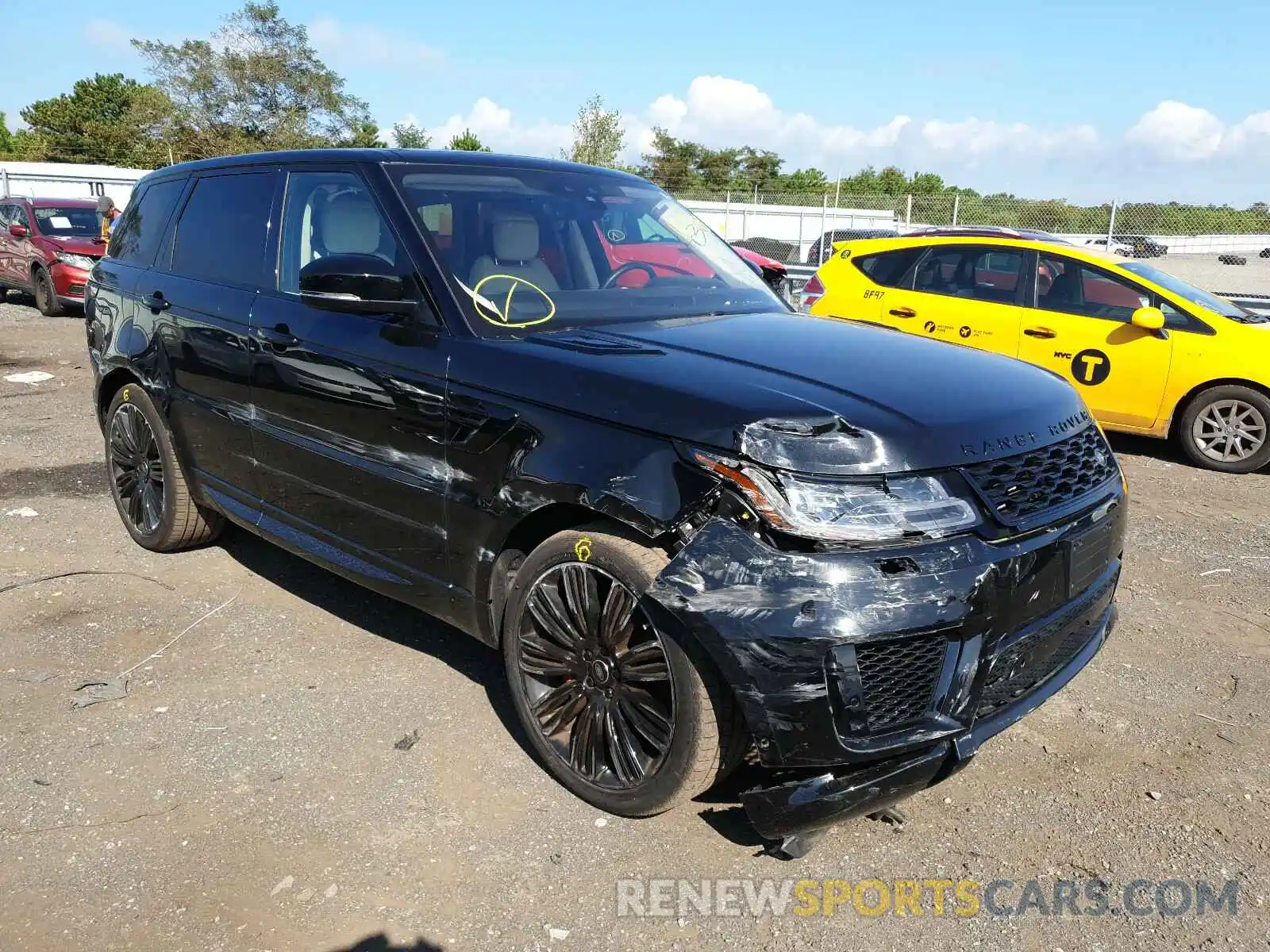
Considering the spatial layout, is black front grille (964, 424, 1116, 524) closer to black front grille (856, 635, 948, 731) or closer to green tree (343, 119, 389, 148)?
black front grille (856, 635, 948, 731)

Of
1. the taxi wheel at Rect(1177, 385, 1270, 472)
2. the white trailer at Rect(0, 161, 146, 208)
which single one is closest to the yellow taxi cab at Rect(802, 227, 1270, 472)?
the taxi wheel at Rect(1177, 385, 1270, 472)

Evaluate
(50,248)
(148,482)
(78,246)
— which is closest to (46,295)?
(50,248)

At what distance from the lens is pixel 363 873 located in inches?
106

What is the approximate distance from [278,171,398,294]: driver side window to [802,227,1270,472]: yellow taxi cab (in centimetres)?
531

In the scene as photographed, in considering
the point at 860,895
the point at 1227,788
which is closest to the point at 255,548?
the point at 860,895

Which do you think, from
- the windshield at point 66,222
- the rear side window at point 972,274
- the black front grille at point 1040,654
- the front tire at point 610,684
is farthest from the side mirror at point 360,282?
the windshield at point 66,222

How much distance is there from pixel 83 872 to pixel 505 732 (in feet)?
4.27

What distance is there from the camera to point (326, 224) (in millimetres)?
3793

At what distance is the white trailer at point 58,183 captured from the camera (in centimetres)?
2484

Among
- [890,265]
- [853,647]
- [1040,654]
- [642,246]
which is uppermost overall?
[642,246]

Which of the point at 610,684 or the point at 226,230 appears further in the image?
the point at 226,230

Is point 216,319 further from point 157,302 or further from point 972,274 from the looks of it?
point 972,274

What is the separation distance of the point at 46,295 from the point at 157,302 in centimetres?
1277

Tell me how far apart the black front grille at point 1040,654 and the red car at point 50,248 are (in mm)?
15293
